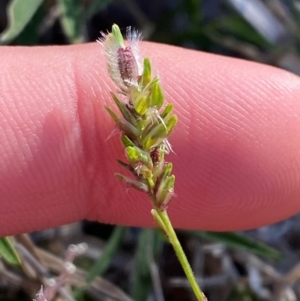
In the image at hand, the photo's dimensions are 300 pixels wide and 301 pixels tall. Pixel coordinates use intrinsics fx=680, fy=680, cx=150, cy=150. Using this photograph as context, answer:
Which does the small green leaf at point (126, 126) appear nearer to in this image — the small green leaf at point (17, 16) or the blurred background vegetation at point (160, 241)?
the blurred background vegetation at point (160, 241)

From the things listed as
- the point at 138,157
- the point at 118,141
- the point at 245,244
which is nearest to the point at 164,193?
the point at 138,157

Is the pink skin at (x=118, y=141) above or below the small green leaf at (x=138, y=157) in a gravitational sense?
below

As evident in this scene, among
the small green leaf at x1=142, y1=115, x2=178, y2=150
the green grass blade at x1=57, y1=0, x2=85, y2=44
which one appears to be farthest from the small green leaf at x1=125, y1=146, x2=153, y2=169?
the green grass blade at x1=57, y1=0, x2=85, y2=44

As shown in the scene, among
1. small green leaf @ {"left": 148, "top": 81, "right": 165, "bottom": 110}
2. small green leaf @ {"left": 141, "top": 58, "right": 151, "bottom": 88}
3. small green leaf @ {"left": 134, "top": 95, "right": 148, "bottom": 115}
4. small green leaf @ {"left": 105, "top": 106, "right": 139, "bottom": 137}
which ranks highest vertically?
small green leaf @ {"left": 141, "top": 58, "right": 151, "bottom": 88}

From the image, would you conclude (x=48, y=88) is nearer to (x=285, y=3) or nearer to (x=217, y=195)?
(x=217, y=195)

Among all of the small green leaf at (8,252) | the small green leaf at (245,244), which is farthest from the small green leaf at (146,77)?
the small green leaf at (245,244)

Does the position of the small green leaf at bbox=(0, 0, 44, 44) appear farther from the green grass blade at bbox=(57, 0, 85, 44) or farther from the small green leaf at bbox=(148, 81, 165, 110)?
the small green leaf at bbox=(148, 81, 165, 110)
